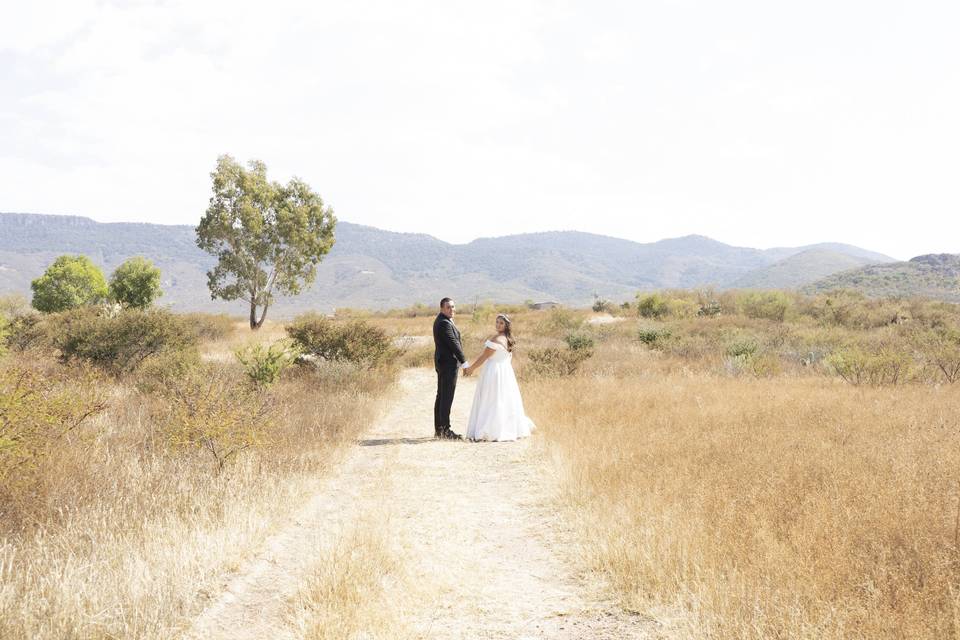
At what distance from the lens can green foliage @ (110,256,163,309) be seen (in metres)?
49.8

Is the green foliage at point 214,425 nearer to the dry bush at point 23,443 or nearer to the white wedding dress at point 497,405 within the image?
the dry bush at point 23,443

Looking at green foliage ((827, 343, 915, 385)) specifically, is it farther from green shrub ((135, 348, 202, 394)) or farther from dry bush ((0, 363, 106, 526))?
dry bush ((0, 363, 106, 526))

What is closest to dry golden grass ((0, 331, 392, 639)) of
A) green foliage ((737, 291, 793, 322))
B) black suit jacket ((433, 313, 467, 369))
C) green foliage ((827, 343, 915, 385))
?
Result: black suit jacket ((433, 313, 467, 369))

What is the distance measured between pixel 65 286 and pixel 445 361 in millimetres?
55091

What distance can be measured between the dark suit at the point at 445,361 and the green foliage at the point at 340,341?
5.41 metres

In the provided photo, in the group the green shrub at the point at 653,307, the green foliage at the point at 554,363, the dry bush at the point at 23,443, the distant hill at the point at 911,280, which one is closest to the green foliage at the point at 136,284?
the green shrub at the point at 653,307

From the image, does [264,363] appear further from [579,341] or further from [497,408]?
[579,341]

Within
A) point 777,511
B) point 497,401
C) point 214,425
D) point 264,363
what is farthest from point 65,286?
point 777,511

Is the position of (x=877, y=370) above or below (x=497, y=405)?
above

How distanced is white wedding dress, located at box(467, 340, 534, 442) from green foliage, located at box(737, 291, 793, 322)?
1189 inches

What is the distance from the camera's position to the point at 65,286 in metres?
52.0

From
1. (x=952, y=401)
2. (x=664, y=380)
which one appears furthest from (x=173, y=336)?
(x=952, y=401)

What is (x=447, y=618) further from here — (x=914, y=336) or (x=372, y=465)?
(x=914, y=336)

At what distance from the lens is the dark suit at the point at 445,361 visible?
34.5 ft
